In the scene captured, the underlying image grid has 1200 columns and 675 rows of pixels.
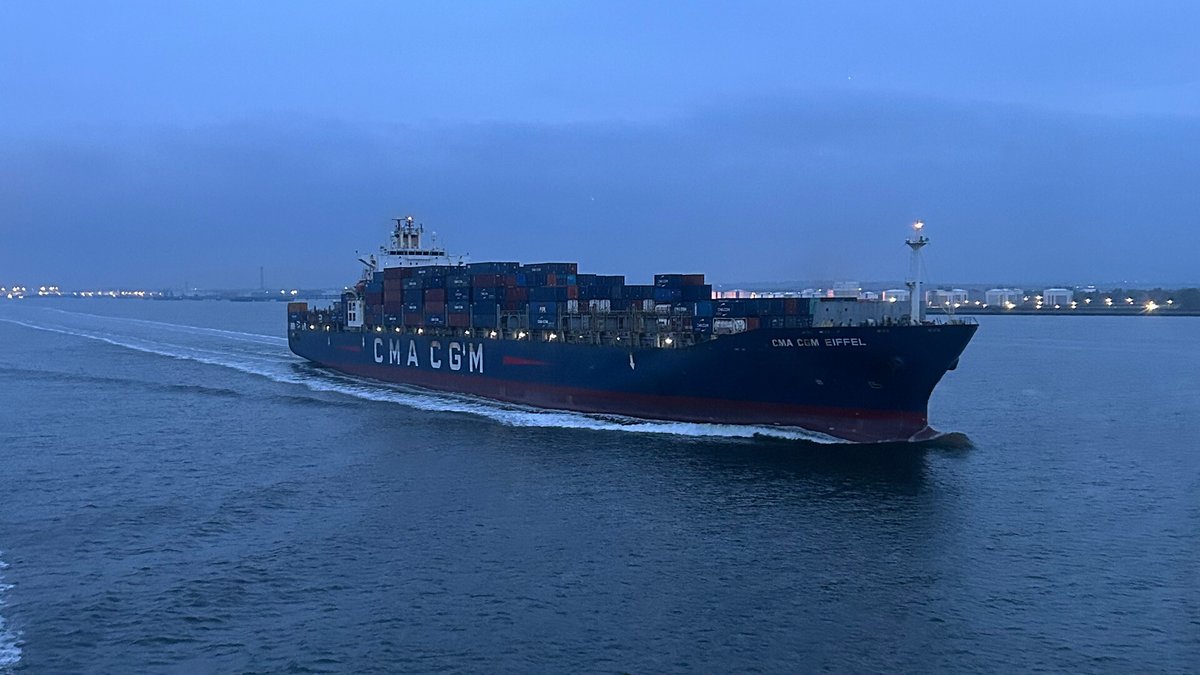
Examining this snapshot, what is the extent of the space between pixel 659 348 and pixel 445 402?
46.2 feet

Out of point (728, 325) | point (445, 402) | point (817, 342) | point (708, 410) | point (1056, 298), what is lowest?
point (445, 402)

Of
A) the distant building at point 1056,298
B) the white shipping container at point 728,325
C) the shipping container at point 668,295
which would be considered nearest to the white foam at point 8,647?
the white shipping container at point 728,325

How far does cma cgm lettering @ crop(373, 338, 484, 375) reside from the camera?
147 ft

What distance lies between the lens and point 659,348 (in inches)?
1384

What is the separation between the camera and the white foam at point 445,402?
34031 mm

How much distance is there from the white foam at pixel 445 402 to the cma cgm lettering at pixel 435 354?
5.02 feet

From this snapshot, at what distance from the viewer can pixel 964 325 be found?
29.9m

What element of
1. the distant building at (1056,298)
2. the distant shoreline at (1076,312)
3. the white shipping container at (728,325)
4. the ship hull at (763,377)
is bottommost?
the ship hull at (763,377)

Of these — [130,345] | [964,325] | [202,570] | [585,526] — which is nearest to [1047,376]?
[964,325]

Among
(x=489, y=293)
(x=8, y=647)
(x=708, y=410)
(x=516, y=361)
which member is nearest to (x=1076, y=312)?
(x=489, y=293)

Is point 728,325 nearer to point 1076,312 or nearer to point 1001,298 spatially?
point 1076,312

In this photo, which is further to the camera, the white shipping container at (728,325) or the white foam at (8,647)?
the white shipping container at (728,325)

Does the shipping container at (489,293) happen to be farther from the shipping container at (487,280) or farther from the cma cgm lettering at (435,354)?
the cma cgm lettering at (435,354)

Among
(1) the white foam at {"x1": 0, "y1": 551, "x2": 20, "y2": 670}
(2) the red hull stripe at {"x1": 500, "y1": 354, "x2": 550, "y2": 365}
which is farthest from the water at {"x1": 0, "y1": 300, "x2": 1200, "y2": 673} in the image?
(2) the red hull stripe at {"x1": 500, "y1": 354, "x2": 550, "y2": 365}
